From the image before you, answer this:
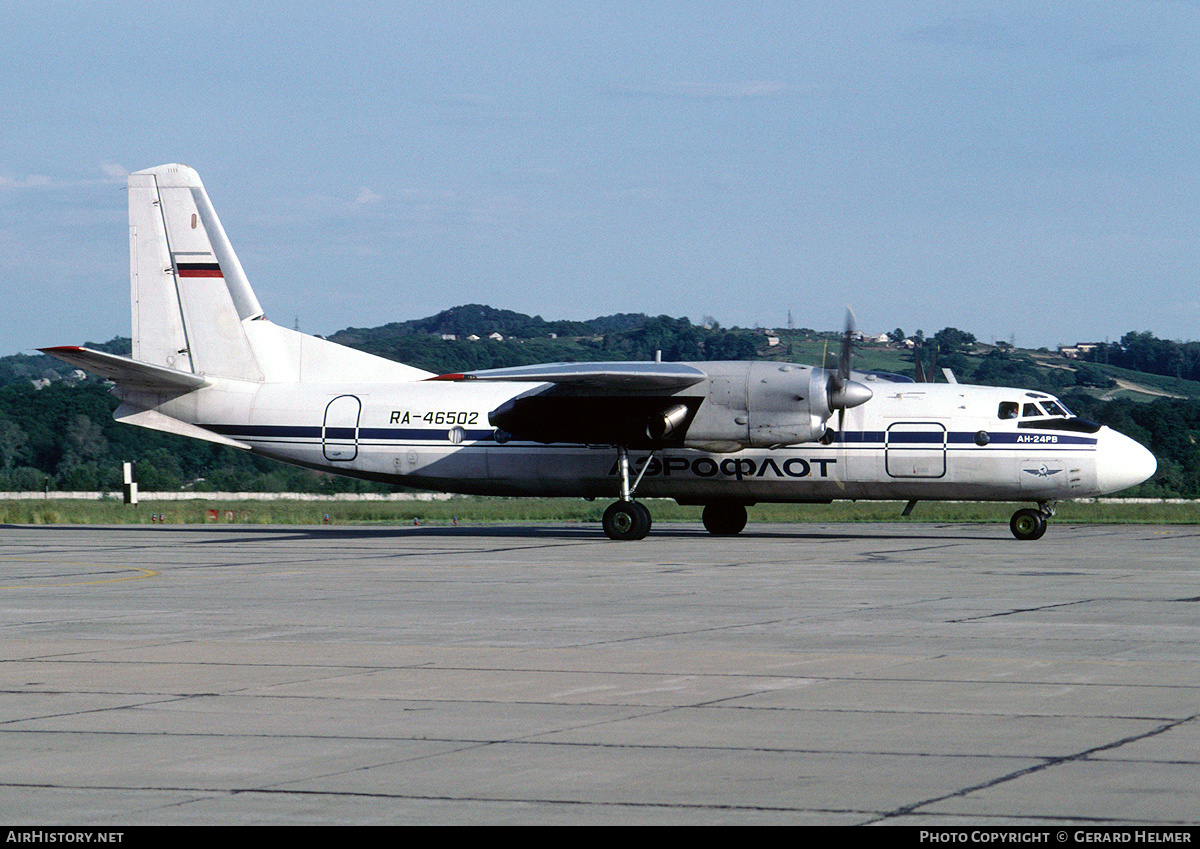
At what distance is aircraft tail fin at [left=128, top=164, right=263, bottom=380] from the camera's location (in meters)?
35.3

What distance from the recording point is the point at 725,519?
3438 centimetres

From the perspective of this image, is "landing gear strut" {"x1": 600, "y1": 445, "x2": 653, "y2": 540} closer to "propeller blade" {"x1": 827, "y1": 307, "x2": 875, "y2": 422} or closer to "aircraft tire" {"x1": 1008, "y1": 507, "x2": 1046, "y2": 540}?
"propeller blade" {"x1": 827, "y1": 307, "x2": 875, "y2": 422}

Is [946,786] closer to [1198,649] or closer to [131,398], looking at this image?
[1198,649]

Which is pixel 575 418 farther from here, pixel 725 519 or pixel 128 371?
pixel 128 371

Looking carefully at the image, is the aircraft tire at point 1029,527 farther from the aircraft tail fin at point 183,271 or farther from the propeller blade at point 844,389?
the aircraft tail fin at point 183,271

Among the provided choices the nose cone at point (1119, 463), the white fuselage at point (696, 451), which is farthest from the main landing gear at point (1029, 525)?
the nose cone at point (1119, 463)

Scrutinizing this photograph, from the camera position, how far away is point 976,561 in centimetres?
2394

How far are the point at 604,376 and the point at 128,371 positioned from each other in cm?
1229

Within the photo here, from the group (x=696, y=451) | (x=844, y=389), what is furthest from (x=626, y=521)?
(x=844, y=389)

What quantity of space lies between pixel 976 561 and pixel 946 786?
17.5 m

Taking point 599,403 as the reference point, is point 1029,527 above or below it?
below

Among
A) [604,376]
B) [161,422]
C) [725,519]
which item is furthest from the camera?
[161,422]

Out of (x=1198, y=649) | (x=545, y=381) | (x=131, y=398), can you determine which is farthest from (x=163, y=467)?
(x=1198, y=649)

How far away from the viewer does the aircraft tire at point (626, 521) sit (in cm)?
3125
